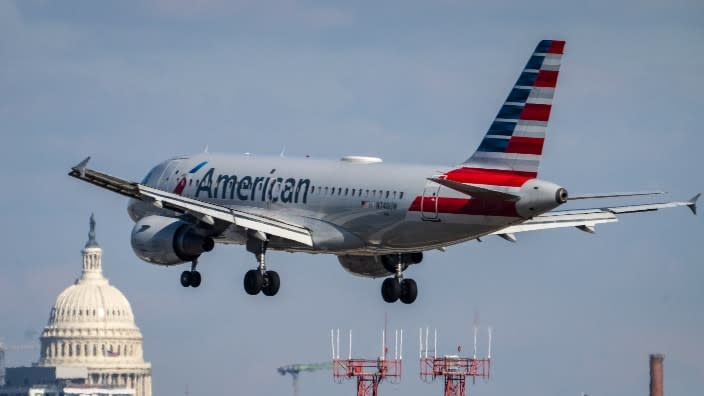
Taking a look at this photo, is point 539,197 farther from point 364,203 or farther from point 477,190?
point 364,203

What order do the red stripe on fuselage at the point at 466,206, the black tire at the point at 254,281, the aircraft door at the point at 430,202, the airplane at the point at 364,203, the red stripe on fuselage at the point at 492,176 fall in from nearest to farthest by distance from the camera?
the red stripe on fuselage at the point at 466,206 < the red stripe on fuselage at the point at 492,176 < the airplane at the point at 364,203 < the aircraft door at the point at 430,202 < the black tire at the point at 254,281

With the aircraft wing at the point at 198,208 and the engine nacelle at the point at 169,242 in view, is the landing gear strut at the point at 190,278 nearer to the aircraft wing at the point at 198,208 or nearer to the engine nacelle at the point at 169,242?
the engine nacelle at the point at 169,242

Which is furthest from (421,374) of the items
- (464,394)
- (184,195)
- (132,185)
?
(132,185)

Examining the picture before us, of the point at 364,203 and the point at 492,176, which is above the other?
the point at 492,176

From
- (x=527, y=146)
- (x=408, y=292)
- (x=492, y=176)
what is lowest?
(x=408, y=292)

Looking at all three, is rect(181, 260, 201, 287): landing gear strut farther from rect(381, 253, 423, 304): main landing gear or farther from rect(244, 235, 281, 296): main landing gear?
rect(381, 253, 423, 304): main landing gear

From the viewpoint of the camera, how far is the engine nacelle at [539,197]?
100625 millimetres

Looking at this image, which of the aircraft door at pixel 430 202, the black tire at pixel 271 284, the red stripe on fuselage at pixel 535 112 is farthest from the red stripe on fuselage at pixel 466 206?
the black tire at pixel 271 284

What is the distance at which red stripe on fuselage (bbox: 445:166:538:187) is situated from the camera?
102250 mm

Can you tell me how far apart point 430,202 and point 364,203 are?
4969 mm

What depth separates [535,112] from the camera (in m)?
104

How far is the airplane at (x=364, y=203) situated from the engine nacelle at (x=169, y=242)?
0.17 feet

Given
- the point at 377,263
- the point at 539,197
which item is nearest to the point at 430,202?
the point at 539,197

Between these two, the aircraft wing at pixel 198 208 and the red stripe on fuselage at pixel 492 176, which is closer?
the red stripe on fuselage at pixel 492 176
